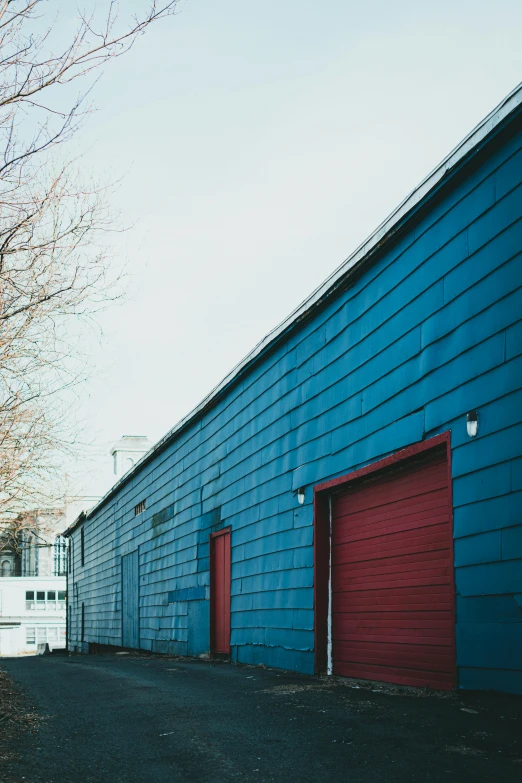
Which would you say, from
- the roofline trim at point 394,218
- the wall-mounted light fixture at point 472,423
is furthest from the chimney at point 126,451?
the wall-mounted light fixture at point 472,423

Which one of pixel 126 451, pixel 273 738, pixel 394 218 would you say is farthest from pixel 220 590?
pixel 126 451

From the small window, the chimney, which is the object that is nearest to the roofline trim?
the chimney

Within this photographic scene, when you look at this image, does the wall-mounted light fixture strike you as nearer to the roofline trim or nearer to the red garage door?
the red garage door

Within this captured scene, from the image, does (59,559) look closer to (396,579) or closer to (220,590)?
(220,590)

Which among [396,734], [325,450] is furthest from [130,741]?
[325,450]

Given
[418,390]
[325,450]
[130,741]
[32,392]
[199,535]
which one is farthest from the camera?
[199,535]

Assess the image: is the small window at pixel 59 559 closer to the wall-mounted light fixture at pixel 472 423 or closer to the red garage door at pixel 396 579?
the red garage door at pixel 396 579

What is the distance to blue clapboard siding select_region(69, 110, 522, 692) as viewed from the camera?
6.15m

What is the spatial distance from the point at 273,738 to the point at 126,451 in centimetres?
3861

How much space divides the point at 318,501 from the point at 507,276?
14.0ft

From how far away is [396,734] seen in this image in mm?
5098

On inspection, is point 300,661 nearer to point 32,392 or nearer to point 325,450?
point 325,450

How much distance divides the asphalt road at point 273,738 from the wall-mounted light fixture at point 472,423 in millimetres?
1876

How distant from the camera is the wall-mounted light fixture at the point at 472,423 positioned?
6.47 metres
